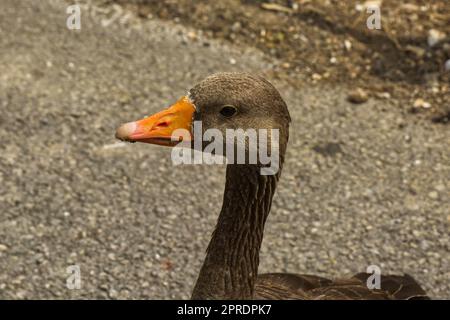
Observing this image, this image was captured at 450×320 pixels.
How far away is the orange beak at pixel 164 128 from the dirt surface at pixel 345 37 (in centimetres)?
438

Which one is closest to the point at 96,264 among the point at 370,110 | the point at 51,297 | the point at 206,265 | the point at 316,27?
the point at 51,297

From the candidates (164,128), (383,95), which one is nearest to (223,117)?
(164,128)

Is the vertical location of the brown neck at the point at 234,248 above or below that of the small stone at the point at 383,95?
below

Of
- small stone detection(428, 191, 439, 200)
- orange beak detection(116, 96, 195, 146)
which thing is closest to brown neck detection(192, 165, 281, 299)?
orange beak detection(116, 96, 195, 146)

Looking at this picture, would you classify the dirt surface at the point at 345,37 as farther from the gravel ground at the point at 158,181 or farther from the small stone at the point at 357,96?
the gravel ground at the point at 158,181

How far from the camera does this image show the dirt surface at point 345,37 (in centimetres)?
802

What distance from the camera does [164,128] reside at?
151 inches

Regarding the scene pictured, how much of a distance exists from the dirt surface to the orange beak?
438 cm

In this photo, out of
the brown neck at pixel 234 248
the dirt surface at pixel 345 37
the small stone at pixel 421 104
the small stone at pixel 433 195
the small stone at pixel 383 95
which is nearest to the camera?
the brown neck at pixel 234 248

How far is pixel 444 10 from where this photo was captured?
29.1 feet

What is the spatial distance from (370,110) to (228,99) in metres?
4.18

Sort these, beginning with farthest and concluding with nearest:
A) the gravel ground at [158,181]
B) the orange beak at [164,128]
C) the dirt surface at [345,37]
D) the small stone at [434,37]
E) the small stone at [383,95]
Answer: the small stone at [434,37], the dirt surface at [345,37], the small stone at [383,95], the gravel ground at [158,181], the orange beak at [164,128]

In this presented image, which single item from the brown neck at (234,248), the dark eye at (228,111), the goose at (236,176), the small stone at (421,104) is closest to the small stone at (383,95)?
the small stone at (421,104)

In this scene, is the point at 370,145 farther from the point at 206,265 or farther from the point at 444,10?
the point at 206,265
